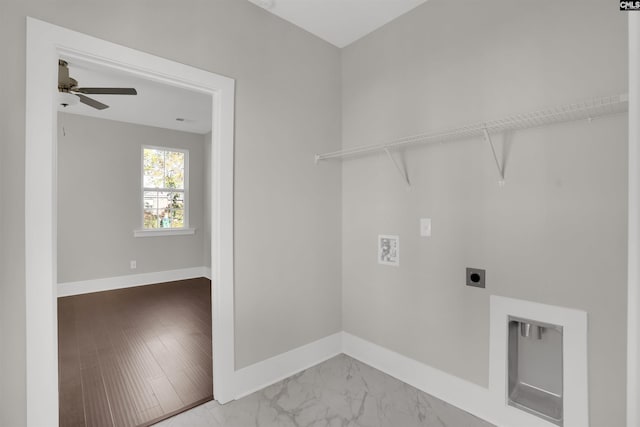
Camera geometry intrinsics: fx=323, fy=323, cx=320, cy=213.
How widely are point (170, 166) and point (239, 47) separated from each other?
4035 mm

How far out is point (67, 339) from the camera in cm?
307

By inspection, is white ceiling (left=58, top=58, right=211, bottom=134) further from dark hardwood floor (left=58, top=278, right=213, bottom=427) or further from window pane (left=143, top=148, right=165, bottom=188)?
dark hardwood floor (left=58, top=278, right=213, bottom=427)

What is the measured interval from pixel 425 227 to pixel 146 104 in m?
3.96

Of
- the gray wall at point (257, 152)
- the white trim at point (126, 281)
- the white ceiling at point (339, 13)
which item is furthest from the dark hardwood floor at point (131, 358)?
the white ceiling at point (339, 13)

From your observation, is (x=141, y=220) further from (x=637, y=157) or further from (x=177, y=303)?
(x=637, y=157)

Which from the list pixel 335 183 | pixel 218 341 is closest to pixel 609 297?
pixel 335 183

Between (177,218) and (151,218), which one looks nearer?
(151,218)

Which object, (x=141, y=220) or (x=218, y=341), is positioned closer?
(x=218, y=341)

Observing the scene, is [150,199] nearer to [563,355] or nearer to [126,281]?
[126,281]

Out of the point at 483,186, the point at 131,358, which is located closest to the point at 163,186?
the point at 131,358

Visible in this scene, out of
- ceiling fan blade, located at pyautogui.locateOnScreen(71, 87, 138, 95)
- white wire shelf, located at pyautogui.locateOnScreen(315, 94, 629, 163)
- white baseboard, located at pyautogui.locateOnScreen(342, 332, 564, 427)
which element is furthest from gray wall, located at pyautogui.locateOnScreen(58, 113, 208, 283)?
white wire shelf, located at pyautogui.locateOnScreen(315, 94, 629, 163)

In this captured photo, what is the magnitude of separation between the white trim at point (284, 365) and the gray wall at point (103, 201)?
151 inches

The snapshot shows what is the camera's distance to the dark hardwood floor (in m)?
2.02

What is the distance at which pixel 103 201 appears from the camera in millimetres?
4910
